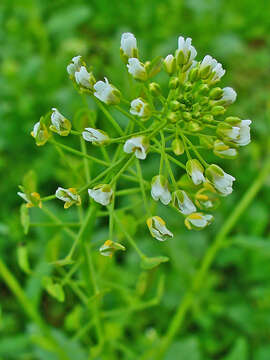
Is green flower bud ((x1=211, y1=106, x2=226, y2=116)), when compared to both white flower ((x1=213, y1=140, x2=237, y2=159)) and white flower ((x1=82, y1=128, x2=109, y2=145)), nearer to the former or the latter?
white flower ((x1=213, y1=140, x2=237, y2=159))

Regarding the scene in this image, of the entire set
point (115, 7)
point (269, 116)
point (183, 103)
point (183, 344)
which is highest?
point (183, 103)

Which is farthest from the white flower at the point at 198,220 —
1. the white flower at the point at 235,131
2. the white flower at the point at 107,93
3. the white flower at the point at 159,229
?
the white flower at the point at 107,93

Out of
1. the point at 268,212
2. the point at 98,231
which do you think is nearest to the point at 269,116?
the point at 268,212

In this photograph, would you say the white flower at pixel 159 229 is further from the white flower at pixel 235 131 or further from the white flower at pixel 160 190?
the white flower at pixel 235 131

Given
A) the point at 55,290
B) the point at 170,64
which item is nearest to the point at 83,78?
the point at 170,64

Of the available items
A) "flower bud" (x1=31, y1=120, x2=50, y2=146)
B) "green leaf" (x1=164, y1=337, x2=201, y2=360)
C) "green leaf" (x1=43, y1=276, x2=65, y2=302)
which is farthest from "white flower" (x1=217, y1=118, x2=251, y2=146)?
"green leaf" (x1=164, y1=337, x2=201, y2=360)

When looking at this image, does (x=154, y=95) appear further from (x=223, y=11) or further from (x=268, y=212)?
(x=223, y=11)
